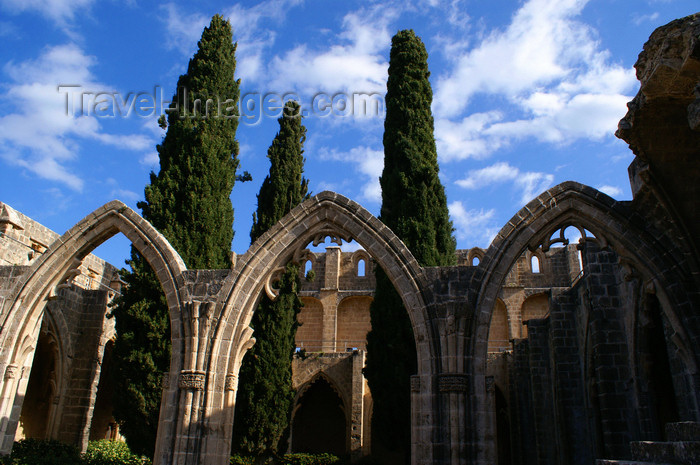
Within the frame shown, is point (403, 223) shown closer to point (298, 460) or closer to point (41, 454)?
point (298, 460)

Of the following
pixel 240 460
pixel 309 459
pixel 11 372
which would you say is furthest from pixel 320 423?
pixel 11 372

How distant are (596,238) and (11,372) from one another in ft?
28.0

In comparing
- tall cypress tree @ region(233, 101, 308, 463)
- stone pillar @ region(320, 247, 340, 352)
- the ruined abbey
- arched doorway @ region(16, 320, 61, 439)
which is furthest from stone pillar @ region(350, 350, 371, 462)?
arched doorway @ region(16, 320, 61, 439)

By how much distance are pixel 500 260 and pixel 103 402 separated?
538 inches

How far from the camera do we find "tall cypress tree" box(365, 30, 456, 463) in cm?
1115

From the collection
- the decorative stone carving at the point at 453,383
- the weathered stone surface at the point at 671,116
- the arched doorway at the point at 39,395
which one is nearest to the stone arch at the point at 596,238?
the decorative stone carving at the point at 453,383

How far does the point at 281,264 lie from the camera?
7879 millimetres

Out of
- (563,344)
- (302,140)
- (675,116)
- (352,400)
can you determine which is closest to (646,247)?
(675,116)

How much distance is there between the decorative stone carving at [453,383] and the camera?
21.7 ft

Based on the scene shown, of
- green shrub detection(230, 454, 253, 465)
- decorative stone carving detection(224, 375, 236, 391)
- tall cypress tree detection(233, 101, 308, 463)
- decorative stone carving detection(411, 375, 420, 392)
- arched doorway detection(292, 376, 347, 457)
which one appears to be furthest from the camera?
arched doorway detection(292, 376, 347, 457)

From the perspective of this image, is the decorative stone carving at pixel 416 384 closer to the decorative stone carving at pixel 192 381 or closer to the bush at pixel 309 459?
the decorative stone carving at pixel 192 381

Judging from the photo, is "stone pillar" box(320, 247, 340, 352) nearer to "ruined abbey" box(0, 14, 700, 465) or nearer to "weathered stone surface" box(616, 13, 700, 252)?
"ruined abbey" box(0, 14, 700, 465)

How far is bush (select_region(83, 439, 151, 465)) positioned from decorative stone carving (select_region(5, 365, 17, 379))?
5.72 feet

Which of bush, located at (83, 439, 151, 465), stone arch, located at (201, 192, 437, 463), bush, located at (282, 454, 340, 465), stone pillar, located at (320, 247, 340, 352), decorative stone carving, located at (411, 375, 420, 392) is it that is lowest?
bush, located at (282, 454, 340, 465)
